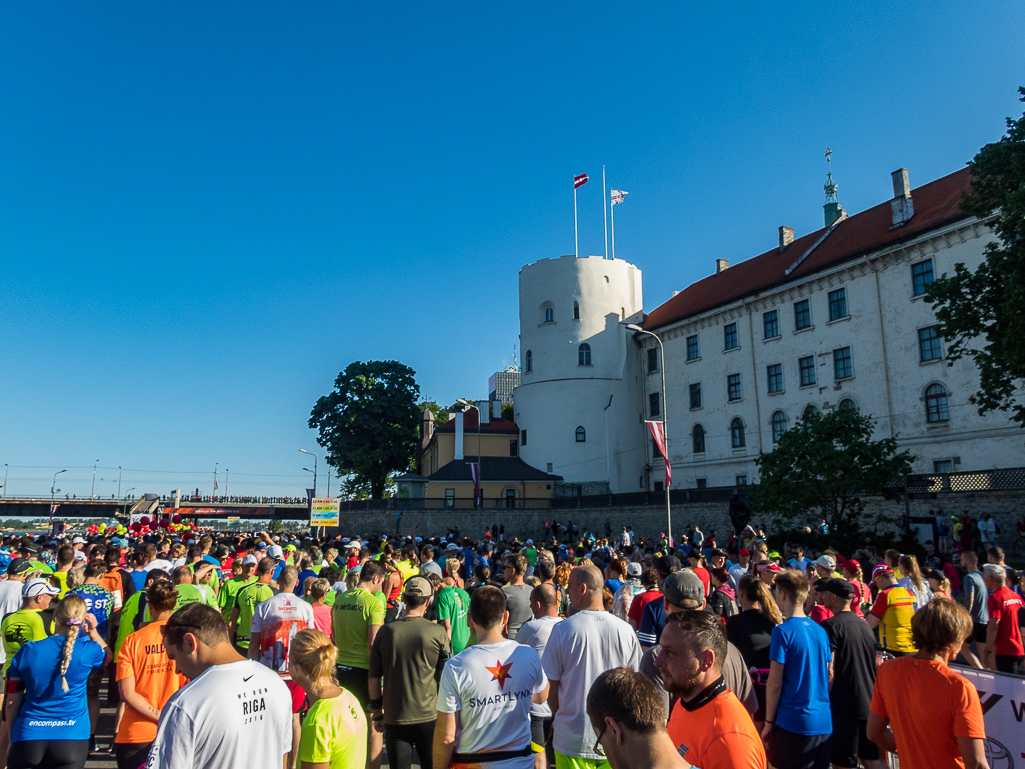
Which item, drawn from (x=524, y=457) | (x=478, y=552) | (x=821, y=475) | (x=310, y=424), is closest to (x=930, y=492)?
(x=821, y=475)

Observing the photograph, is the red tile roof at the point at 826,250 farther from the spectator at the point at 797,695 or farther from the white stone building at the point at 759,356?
the spectator at the point at 797,695

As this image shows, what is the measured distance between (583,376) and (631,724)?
2215 inches

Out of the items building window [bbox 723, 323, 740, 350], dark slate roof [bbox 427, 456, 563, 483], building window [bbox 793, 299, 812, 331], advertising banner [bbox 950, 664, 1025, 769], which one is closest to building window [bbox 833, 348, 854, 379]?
building window [bbox 793, 299, 812, 331]

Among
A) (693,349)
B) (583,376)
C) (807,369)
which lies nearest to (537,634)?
(807,369)

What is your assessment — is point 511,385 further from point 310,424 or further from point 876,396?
point 876,396

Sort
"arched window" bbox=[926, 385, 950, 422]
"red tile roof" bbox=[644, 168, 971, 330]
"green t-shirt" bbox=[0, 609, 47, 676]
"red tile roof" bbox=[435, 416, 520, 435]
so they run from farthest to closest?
"red tile roof" bbox=[435, 416, 520, 435] < "red tile roof" bbox=[644, 168, 971, 330] < "arched window" bbox=[926, 385, 950, 422] < "green t-shirt" bbox=[0, 609, 47, 676]

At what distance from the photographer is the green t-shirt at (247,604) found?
8469 millimetres

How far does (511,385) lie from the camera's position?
319 feet

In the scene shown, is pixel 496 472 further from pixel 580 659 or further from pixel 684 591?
pixel 580 659

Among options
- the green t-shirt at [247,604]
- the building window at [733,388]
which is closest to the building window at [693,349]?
the building window at [733,388]

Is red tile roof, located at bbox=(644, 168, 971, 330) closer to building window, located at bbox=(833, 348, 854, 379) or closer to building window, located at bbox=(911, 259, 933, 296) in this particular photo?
building window, located at bbox=(911, 259, 933, 296)

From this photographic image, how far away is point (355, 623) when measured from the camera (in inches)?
287

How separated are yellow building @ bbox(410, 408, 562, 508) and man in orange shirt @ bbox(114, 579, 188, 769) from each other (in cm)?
4621

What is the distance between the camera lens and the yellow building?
57.1 meters
